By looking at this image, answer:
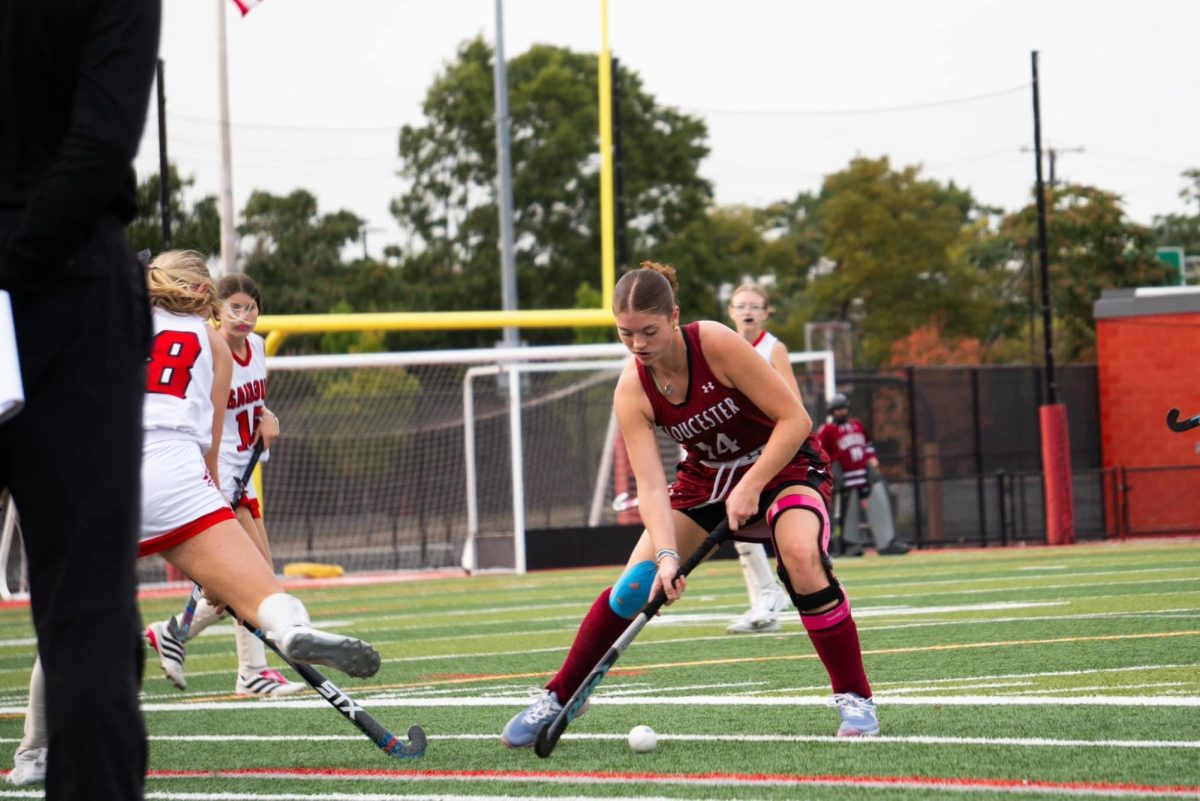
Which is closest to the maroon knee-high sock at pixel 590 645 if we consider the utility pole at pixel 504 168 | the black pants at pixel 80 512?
the black pants at pixel 80 512

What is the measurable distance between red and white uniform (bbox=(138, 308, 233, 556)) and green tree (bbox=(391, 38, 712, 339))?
→ 4243cm

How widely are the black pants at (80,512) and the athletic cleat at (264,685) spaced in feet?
16.3

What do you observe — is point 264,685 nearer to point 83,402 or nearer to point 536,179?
point 83,402

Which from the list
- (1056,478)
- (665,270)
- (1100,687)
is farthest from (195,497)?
(1056,478)

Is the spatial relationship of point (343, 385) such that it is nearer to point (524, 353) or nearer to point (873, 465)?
point (524, 353)

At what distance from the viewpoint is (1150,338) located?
85.9 feet

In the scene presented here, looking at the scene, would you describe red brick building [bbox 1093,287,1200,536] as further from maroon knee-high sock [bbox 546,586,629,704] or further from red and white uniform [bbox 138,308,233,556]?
red and white uniform [bbox 138,308,233,556]

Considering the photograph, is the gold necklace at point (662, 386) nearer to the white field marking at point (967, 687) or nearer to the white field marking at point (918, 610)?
the white field marking at point (967, 687)

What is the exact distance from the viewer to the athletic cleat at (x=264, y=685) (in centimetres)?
773

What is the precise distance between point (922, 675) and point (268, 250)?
3585 centimetres

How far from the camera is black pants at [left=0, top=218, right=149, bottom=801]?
278cm

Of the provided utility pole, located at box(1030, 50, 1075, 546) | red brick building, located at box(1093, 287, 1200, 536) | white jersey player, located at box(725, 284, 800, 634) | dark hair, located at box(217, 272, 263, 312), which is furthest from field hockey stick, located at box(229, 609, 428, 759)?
red brick building, located at box(1093, 287, 1200, 536)

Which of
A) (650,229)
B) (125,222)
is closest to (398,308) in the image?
(650,229)

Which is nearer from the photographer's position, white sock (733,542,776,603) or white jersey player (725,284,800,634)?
white jersey player (725,284,800,634)
